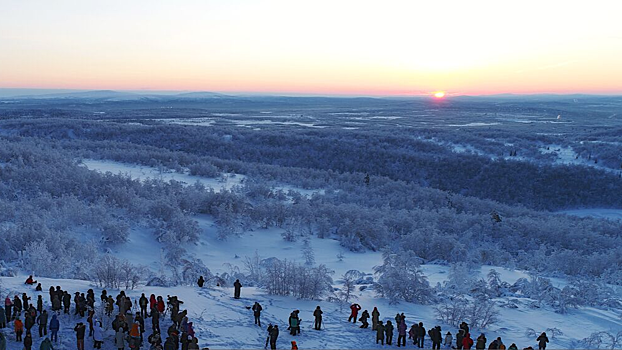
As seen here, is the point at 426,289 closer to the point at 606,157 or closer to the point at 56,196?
the point at 56,196

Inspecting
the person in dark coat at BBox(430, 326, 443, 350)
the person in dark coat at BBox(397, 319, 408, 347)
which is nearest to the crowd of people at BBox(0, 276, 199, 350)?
the person in dark coat at BBox(397, 319, 408, 347)

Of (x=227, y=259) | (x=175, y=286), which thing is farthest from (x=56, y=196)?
(x=175, y=286)

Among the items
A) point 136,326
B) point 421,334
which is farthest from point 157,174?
point 421,334

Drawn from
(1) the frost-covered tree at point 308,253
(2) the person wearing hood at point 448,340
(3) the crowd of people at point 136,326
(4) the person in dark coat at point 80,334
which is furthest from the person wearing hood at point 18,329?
(1) the frost-covered tree at point 308,253

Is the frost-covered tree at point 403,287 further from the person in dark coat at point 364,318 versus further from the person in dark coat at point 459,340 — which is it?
the person in dark coat at point 459,340

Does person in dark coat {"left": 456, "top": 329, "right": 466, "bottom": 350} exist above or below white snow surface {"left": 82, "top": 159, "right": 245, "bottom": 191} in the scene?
below

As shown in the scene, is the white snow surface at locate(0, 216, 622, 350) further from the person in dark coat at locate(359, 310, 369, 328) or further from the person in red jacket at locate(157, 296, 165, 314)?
the person in red jacket at locate(157, 296, 165, 314)

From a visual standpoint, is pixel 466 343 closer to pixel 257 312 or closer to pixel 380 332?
pixel 380 332

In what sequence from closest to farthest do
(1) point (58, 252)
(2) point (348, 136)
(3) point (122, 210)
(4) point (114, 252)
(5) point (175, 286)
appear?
(5) point (175, 286) < (1) point (58, 252) < (4) point (114, 252) < (3) point (122, 210) < (2) point (348, 136)
